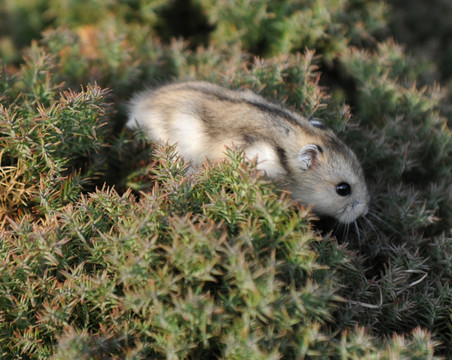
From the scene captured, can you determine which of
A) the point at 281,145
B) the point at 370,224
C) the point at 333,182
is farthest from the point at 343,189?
the point at 281,145

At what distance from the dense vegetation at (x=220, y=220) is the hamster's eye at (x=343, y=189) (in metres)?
0.40

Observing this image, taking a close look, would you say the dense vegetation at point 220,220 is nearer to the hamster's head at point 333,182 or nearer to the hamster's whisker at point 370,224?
the hamster's whisker at point 370,224

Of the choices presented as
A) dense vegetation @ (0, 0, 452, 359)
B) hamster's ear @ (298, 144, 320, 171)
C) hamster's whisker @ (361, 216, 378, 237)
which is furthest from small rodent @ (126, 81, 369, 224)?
dense vegetation @ (0, 0, 452, 359)

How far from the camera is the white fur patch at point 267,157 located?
428cm

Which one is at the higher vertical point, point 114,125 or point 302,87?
point 302,87

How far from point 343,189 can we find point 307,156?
1.62 feet

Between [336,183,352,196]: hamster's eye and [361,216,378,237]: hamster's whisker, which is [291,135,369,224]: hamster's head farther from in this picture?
[361,216,378,237]: hamster's whisker

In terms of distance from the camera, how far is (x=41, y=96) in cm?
476

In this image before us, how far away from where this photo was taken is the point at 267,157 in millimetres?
4289

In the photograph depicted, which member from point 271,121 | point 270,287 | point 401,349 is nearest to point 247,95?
point 271,121

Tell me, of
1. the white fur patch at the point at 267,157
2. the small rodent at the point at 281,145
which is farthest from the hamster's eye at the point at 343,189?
the white fur patch at the point at 267,157

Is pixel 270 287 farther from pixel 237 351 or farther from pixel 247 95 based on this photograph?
pixel 247 95

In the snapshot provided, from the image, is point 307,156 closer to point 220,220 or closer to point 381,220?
point 381,220

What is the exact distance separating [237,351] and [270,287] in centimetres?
45
